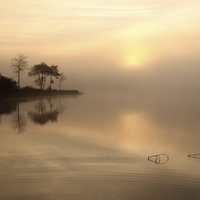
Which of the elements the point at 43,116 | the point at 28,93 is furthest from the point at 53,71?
the point at 43,116

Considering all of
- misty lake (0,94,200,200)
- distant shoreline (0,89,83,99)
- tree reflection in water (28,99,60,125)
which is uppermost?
distant shoreline (0,89,83,99)

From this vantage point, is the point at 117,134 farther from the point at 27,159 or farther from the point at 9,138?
the point at 27,159

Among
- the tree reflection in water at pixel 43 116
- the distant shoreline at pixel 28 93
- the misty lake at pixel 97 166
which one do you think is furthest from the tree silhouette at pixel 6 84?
the misty lake at pixel 97 166

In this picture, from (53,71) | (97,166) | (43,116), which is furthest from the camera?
(53,71)

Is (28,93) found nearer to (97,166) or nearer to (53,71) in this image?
(53,71)

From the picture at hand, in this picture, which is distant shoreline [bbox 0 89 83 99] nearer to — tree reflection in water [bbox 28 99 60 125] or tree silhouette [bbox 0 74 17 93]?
tree silhouette [bbox 0 74 17 93]

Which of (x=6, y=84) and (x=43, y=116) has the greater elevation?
(x=6, y=84)

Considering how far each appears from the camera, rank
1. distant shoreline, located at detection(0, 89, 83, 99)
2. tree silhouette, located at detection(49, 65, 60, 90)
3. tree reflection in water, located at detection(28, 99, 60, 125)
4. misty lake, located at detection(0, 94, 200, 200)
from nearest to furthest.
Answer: misty lake, located at detection(0, 94, 200, 200), tree reflection in water, located at detection(28, 99, 60, 125), distant shoreline, located at detection(0, 89, 83, 99), tree silhouette, located at detection(49, 65, 60, 90)

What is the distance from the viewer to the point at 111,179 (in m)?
7.12

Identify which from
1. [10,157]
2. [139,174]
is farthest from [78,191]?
[10,157]

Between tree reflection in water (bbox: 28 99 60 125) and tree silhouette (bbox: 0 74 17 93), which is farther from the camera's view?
tree silhouette (bbox: 0 74 17 93)

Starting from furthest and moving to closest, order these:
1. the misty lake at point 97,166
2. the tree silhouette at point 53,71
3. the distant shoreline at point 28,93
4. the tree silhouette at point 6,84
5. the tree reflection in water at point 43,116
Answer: the tree silhouette at point 53,71 → the distant shoreline at point 28,93 → the tree silhouette at point 6,84 → the tree reflection in water at point 43,116 → the misty lake at point 97,166

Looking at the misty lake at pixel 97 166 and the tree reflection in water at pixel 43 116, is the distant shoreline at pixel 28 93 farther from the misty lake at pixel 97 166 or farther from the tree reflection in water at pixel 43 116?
the misty lake at pixel 97 166

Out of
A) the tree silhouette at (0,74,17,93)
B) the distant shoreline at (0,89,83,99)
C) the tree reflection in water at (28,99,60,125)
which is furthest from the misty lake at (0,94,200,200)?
the distant shoreline at (0,89,83,99)
